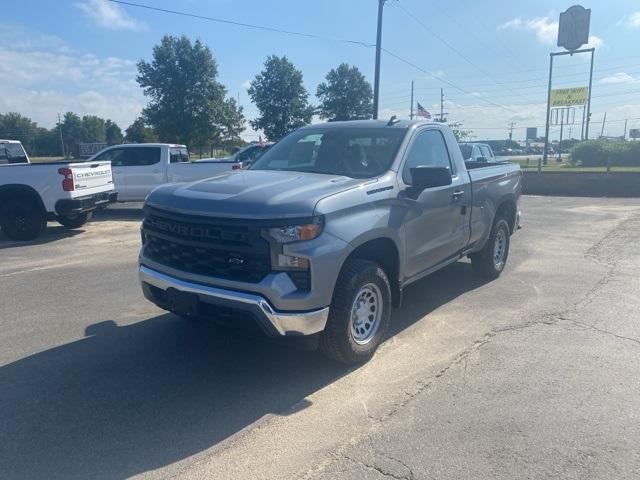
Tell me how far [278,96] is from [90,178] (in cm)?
3694

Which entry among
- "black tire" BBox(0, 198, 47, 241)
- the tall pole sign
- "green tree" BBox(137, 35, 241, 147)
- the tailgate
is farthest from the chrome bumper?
the tall pole sign

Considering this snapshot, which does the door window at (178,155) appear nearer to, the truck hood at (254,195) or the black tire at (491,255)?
the black tire at (491,255)

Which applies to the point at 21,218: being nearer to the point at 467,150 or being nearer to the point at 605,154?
the point at 467,150

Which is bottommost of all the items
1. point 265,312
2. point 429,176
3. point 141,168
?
point 265,312

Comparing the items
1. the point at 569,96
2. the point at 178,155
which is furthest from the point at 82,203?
the point at 569,96

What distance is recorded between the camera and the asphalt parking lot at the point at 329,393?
120 inches

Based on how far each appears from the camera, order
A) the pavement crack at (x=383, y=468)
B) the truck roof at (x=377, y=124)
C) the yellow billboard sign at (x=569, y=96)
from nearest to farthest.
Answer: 1. the pavement crack at (x=383, y=468)
2. the truck roof at (x=377, y=124)
3. the yellow billboard sign at (x=569, y=96)

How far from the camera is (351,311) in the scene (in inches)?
159

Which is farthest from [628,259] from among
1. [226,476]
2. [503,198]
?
[226,476]

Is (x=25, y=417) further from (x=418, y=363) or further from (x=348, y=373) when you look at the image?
(x=418, y=363)

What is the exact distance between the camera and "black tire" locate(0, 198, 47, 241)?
9.95 meters

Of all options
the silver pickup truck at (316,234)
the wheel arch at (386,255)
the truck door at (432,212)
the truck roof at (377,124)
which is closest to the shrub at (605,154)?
the truck door at (432,212)

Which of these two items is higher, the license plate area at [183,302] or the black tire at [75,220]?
the license plate area at [183,302]

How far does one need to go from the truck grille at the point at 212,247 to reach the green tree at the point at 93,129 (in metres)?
89.6
